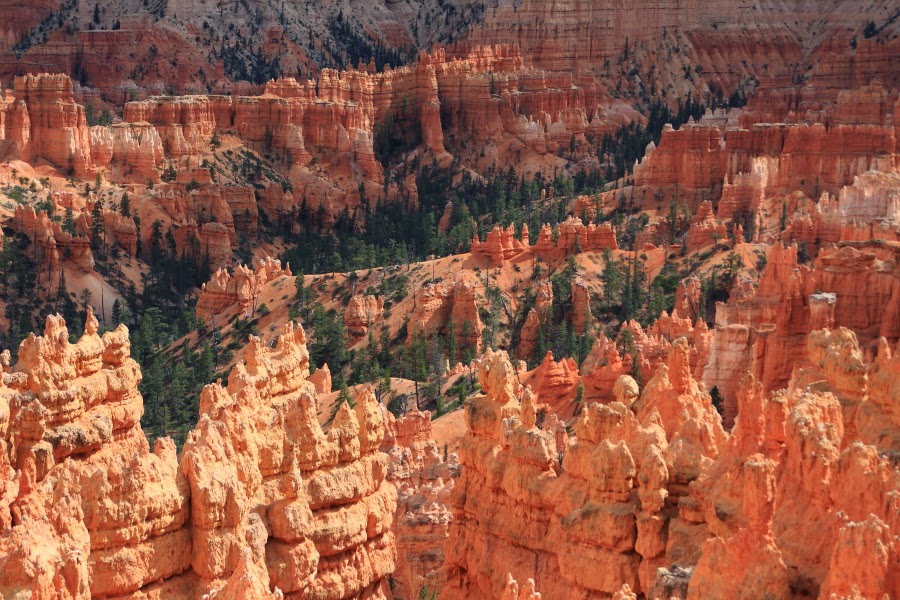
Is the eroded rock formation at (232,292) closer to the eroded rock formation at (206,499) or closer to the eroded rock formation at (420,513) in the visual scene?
the eroded rock formation at (420,513)

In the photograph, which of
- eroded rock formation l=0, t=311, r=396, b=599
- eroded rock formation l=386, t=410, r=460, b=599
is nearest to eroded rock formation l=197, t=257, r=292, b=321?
eroded rock formation l=386, t=410, r=460, b=599

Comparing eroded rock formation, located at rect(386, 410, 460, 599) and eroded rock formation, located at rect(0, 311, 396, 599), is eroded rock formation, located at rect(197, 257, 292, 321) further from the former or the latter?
eroded rock formation, located at rect(0, 311, 396, 599)

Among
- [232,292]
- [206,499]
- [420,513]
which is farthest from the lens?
[232,292]

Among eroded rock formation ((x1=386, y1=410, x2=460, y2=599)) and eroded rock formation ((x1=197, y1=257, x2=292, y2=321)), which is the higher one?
eroded rock formation ((x1=386, y1=410, x2=460, y2=599))

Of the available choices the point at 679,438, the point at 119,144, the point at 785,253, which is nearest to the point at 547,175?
the point at 119,144

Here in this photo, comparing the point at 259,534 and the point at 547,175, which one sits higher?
the point at 259,534

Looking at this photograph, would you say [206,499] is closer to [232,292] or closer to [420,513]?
[420,513]

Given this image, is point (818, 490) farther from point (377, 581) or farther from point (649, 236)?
point (649, 236)

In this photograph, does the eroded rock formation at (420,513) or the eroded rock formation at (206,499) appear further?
the eroded rock formation at (420,513)

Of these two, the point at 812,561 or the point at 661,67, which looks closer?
the point at 812,561

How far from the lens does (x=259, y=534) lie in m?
31.0

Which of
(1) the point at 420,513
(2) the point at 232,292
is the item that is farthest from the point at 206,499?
(2) the point at 232,292

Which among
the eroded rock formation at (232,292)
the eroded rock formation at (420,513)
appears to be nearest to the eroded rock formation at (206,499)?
the eroded rock formation at (420,513)

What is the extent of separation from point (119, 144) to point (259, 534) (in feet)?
382
